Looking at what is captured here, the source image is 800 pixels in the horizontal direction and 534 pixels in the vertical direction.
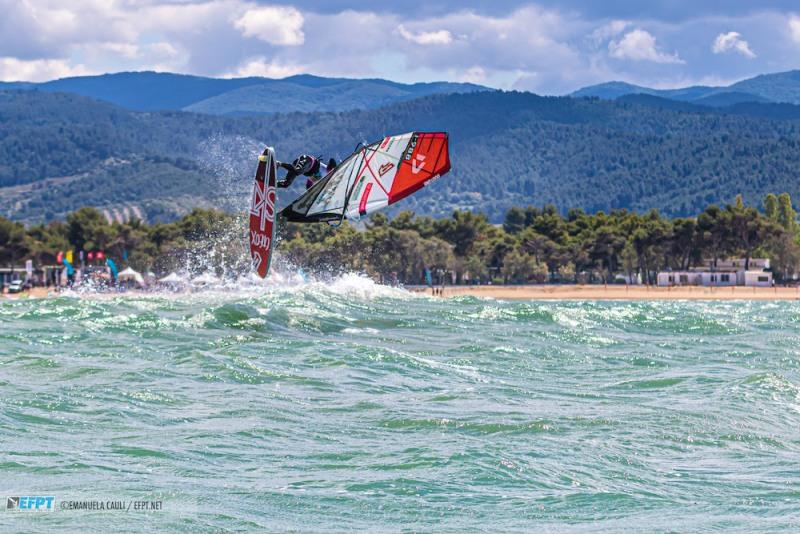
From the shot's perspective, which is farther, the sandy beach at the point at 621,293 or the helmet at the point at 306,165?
the sandy beach at the point at 621,293

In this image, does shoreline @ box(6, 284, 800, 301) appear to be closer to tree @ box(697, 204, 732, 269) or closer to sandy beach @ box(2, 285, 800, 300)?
sandy beach @ box(2, 285, 800, 300)

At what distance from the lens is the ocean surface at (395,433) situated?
1266cm

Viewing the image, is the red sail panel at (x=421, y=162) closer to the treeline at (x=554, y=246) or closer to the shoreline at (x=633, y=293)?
the shoreline at (x=633, y=293)

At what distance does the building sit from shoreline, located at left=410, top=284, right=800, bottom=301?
15.1ft

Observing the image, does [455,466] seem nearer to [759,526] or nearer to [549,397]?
[759,526]

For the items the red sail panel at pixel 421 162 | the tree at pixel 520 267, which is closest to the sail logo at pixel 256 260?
the red sail panel at pixel 421 162

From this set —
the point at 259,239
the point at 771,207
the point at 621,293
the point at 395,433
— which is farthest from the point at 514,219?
the point at 395,433

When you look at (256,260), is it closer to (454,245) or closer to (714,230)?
(714,230)

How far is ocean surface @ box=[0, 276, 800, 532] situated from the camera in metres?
12.7

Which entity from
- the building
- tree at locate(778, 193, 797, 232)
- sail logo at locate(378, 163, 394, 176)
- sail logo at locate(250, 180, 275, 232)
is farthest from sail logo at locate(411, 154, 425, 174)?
tree at locate(778, 193, 797, 232)

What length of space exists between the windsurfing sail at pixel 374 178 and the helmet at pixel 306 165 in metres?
1.04

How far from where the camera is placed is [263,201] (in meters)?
22.8

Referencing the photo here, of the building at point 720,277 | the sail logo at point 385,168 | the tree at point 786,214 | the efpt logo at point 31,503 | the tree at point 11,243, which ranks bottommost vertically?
the efpt logo at point 31,503

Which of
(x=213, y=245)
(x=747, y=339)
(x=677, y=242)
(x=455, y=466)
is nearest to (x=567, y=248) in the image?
(x=677, y=242)
